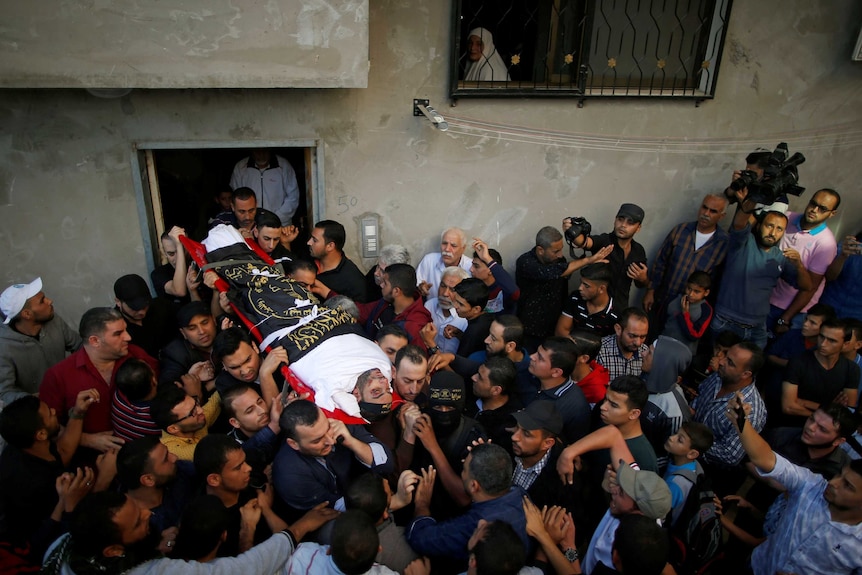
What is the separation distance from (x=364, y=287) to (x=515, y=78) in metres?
2.65

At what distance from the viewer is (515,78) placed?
6.01m

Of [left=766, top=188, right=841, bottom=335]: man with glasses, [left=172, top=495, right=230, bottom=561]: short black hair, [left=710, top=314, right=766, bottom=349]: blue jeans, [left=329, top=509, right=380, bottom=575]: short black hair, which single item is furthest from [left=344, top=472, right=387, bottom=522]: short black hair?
[left=766, top=188, right=841, bottom=335]: man with glasses

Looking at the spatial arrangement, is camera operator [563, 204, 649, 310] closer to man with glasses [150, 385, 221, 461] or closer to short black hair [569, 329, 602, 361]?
short black hair [569, 329, 602, 361]

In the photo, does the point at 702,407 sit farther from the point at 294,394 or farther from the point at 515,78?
the point at 515,78

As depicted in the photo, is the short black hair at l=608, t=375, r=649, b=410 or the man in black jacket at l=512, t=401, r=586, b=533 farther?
the short black hair at l=608, t=375, r=649, b=410

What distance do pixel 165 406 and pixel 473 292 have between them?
2050 millimetres

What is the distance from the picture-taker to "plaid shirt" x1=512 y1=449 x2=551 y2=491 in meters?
3.24

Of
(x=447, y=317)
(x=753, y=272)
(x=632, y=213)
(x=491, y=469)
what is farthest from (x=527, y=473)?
(x=753, y=272)

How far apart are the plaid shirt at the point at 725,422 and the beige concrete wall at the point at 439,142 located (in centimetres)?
233

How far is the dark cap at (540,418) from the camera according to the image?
3137 millimetres

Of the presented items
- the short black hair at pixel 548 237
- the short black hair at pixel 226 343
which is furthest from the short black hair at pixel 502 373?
the short black hair at pixel 548 237

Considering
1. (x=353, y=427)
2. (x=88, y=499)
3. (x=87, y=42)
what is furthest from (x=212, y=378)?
(x=87, y=42)

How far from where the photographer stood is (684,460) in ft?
10.9

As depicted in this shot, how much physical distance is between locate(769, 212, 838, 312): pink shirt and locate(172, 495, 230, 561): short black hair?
15.8ft
